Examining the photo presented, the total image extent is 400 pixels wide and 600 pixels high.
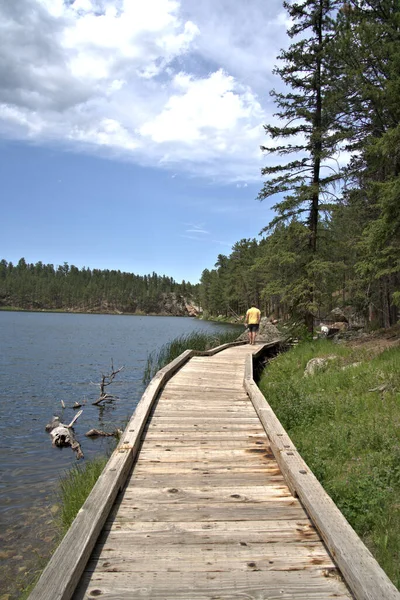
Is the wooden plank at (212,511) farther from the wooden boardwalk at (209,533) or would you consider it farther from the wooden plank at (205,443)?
the wooden plank at (205,443)

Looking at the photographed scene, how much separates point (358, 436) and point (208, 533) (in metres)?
3.55

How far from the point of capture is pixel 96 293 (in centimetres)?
16500

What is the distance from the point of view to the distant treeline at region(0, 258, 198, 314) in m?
154

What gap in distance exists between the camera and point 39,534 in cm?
588

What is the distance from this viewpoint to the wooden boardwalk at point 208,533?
2471 millimetres

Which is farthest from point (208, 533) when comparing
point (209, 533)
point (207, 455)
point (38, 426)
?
point (38, 426)

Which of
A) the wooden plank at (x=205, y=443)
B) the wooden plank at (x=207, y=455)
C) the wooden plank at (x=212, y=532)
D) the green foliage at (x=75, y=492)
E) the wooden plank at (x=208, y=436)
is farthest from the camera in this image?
the green foliage at (x=75, y=492)

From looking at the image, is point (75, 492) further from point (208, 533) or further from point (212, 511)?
point (208, 533)

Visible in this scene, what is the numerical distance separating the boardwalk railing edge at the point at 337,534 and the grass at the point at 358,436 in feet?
2.18

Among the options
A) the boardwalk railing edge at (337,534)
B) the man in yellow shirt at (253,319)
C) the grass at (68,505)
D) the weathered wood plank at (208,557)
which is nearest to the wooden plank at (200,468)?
the boardwalk railing edge at (337,534)

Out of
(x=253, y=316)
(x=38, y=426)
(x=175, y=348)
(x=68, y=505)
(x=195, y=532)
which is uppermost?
(x=253, y=316)

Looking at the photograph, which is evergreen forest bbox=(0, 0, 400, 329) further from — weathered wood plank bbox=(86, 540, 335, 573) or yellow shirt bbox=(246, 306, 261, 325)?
weathered wood plank bbox=(86, 540, 335, 573)

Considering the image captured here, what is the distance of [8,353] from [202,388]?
23113mm

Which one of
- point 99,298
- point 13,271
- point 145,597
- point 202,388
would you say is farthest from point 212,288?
point 13,271
